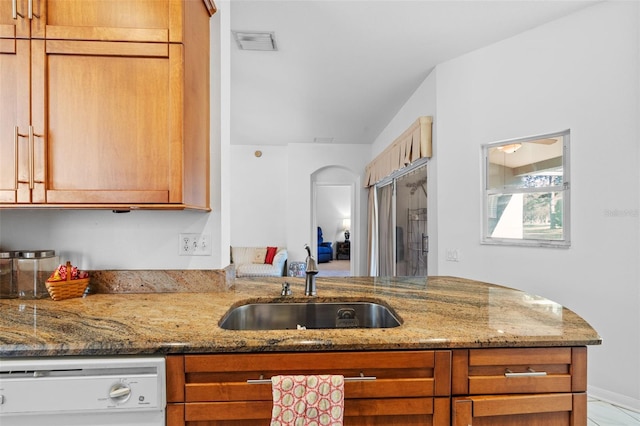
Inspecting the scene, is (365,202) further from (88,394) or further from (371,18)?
(88,394)

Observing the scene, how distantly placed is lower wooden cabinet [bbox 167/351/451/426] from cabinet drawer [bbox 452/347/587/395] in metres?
0.06

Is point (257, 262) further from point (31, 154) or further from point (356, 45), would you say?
point (31, 154)

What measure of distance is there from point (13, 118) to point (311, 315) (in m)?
1.43

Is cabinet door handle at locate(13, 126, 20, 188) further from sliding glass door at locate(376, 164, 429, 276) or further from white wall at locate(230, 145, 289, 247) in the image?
white wall at locate(230, 145, 289, 247)

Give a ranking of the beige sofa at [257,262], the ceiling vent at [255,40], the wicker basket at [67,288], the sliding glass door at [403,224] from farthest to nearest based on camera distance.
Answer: the beige sofa at [257,262] → the sliding glass door at [403,224] → the ceiling vent at [255,40] → the wicker basket at [67,288]

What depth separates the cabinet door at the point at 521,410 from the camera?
955mm

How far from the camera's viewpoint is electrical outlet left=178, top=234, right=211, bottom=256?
1.57m

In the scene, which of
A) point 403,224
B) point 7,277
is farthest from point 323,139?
point 7,277

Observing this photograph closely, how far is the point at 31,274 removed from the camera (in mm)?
1392

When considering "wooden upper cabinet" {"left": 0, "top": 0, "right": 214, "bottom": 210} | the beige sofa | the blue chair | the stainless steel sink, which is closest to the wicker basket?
"wooden upper cabinet" {"left": 0, "top": 0, "right": 214, "bottom": 210}

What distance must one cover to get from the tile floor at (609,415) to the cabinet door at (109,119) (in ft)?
9.01

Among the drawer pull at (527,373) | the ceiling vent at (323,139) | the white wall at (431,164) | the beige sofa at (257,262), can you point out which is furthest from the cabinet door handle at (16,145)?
the ceiling vent at (323,139)

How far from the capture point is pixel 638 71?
1.99 meters

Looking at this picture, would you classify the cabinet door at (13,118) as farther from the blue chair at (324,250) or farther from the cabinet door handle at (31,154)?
the blue chair at (324,250)
